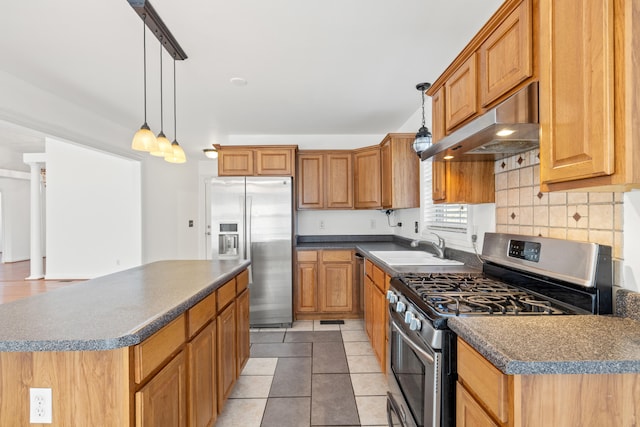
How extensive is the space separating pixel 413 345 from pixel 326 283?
2411 millimetres

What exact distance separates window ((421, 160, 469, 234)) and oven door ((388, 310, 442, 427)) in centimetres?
113

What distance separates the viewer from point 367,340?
318 centimetres

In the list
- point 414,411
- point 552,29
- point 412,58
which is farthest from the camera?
point 412,58

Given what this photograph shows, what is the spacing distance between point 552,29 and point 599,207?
0.71m

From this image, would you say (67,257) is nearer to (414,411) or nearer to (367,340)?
(367,340)

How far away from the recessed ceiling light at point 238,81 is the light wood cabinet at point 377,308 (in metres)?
1.98

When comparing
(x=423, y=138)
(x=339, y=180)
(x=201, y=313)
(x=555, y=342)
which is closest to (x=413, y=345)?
(x=555, y=342)

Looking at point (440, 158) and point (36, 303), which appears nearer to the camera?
point (36, 303)

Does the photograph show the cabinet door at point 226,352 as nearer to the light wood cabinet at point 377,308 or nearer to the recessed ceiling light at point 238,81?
the light wood cabinet at point 377,308

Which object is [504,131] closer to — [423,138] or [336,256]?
[423,138]

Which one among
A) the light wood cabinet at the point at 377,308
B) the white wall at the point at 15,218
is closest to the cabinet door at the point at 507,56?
the light wood cabinet at the point at 377,308

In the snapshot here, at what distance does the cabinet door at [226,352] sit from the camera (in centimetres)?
184

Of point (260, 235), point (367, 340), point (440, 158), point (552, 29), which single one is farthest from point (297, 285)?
point (552, 29)

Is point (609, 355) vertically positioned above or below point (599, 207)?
below
